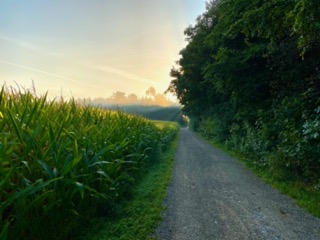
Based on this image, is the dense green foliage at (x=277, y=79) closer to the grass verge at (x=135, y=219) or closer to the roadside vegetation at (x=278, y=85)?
the roadside vegetation at (x=278, y=85)

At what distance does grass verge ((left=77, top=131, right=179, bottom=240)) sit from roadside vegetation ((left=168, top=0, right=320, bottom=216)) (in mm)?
3263

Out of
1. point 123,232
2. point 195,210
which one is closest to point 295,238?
point 195,210

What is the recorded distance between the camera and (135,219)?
465 cm

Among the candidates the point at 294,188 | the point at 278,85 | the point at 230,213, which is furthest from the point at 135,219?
the point at 278,85

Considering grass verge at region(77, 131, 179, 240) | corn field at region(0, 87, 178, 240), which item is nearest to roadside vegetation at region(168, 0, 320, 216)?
grass verge at region(77, 131, 179, 240)

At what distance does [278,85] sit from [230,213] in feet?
20.6

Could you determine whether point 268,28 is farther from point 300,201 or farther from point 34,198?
point 34,198

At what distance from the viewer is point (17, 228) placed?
2883 millimetres

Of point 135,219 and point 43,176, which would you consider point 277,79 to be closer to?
point 135,219

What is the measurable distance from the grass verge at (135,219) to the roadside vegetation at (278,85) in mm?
3263

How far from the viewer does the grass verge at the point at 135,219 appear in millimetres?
4004

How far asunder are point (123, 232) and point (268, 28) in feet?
21.0

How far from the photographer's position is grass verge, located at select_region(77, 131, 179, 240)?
400cm

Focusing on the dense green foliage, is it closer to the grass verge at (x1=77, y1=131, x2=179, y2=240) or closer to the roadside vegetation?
the roadside vegetation
